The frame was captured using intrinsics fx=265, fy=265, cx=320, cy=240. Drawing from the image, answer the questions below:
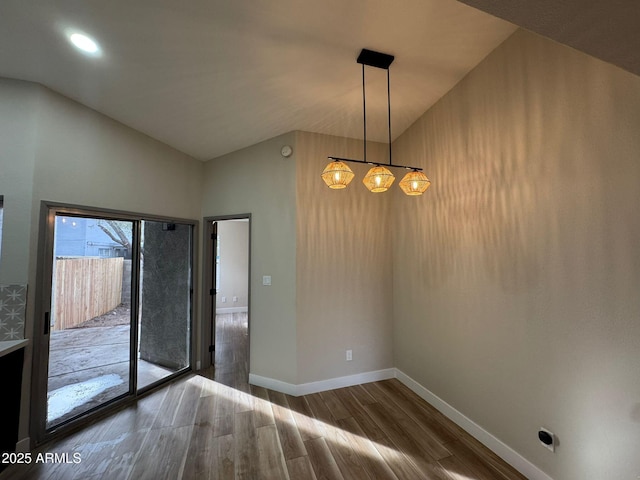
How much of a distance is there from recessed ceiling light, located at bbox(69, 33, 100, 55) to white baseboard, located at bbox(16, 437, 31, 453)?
2.95 m

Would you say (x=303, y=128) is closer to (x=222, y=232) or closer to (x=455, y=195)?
(x=455, y=195)

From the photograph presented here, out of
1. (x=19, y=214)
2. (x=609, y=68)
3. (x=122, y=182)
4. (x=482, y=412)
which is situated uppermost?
(x=609, y=68)

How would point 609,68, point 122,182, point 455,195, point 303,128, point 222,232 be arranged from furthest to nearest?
point 222,232 → point 303,128 → point 122,182 → point 455,195 → point 609,68

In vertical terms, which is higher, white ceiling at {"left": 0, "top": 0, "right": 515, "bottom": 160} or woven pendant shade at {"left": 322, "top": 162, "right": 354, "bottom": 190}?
→ white ceiling at {"left": 0, "top": 0, "right": 515, "bottom": 160}

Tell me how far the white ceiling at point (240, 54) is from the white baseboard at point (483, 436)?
3.10 metres

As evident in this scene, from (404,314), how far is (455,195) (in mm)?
1547

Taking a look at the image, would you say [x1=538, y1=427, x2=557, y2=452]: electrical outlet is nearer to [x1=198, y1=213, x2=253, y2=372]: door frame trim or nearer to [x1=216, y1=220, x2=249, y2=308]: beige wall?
[x1=198, y1=213, x2=253, y2=372]: door frame trim

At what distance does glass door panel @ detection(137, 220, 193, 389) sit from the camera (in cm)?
315

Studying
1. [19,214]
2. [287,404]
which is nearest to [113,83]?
[19,214]

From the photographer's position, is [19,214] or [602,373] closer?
[602,373]

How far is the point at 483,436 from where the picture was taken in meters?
2.22

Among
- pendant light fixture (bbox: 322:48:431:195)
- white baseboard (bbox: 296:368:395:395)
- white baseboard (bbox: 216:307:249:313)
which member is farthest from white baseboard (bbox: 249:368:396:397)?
white baseboard (bbox: 216:307:249:313)

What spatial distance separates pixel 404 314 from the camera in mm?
3262

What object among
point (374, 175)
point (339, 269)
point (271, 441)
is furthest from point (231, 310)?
point (374, 175)
